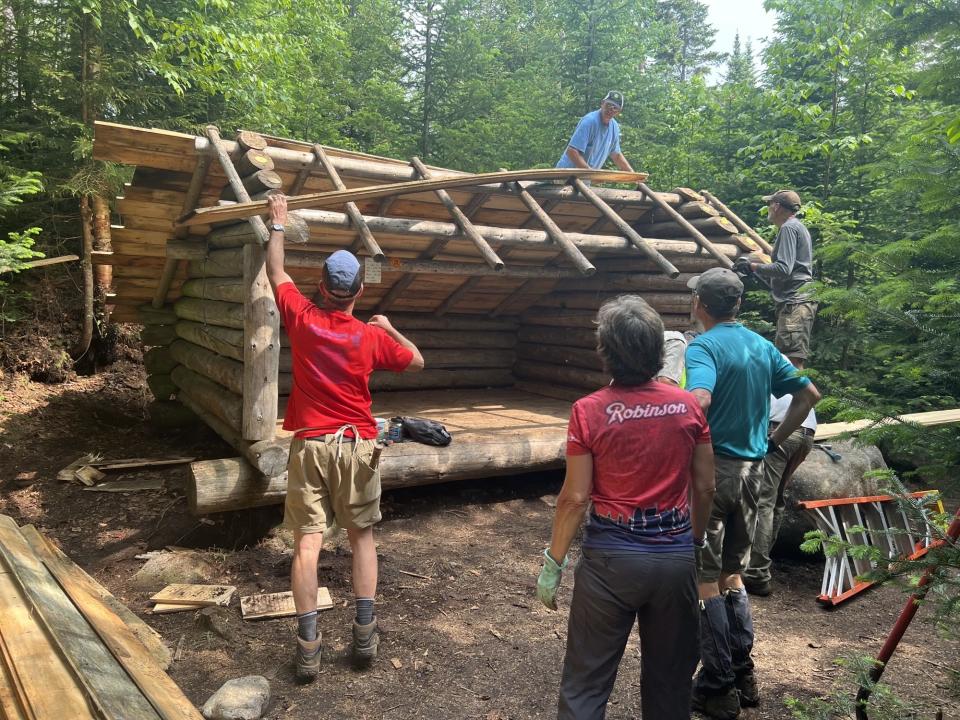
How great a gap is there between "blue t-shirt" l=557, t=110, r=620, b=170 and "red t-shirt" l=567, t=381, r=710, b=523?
6.20 meters

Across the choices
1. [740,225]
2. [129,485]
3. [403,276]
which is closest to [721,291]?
[403,276]

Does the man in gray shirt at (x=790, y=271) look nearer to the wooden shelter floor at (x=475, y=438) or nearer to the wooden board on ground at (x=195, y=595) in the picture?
the wooden shelter floor at (x=475, y=438)

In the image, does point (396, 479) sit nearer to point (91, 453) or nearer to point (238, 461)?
point (238, 461)

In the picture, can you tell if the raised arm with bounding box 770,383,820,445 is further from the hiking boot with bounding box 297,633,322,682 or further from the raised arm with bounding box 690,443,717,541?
the hiking boot with bounding box 297,633,322,682

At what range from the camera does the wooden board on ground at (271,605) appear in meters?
4.34

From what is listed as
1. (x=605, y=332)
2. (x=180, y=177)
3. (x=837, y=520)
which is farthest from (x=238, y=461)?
(x=837, y=520)

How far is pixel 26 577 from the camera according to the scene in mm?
3633

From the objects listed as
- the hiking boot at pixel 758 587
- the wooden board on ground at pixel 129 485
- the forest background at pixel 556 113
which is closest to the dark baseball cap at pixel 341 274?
the forest background at pixel 556 113

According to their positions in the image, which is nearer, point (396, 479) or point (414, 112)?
point (396, 479)

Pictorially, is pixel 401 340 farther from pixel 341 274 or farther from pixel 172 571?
pixel 172 571

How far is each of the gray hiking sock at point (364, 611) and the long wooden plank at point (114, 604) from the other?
1.10 m

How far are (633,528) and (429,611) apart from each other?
8.44 ft

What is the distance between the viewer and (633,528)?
239 cm

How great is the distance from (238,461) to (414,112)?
1424 cm
